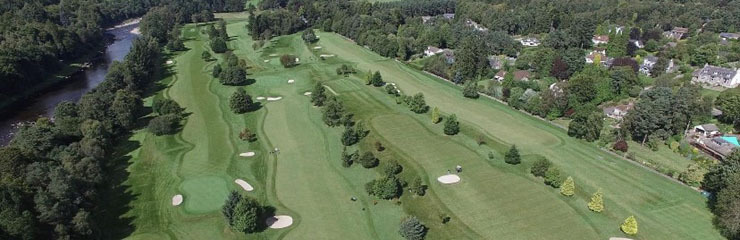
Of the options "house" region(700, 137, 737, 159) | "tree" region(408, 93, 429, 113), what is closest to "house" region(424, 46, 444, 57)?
"tree" region(408, 93, 429, 113)

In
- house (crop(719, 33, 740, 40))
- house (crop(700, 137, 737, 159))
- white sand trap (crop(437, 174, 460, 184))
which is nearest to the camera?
white sand trap (crop(437, 174, 460, 184))

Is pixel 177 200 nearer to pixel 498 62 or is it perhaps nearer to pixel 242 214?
pixel 242 214

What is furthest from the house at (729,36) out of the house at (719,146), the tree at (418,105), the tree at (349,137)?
the tree at (349,137)

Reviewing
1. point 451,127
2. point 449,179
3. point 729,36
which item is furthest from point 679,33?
point 449,179

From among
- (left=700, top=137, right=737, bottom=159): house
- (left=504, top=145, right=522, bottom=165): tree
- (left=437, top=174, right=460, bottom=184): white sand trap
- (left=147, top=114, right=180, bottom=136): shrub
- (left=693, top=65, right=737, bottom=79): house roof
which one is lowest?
(left=147, top=114, right=180, bottom=136): shrub

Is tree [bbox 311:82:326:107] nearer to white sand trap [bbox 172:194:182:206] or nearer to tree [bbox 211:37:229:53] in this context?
white sand trap [bbox 172:194:182:206]

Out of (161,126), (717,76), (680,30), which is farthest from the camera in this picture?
(680,30)

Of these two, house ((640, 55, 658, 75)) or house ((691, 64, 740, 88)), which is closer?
house ((691, 64, 740, 88))
